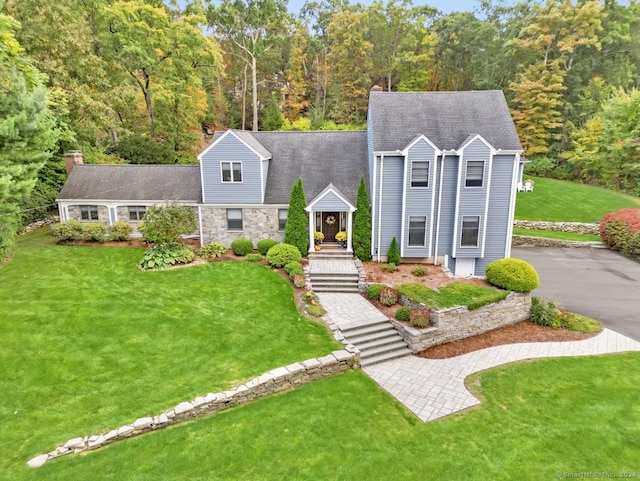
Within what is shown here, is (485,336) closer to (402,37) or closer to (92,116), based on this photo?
(92,116)

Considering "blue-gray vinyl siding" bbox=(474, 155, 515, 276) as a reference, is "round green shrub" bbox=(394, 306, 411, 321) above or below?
below

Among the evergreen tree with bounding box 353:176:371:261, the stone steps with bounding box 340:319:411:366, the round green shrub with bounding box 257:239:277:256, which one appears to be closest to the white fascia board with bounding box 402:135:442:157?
A: the evergreen tree with bounding box 353:176:371:261

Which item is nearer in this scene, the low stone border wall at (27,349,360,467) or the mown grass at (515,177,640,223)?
the low stone border wall at (27,349,360,467)

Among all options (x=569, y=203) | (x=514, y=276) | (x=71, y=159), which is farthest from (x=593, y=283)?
(x=71, y=159)

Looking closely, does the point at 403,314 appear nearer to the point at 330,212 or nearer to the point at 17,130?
the point at 330,212

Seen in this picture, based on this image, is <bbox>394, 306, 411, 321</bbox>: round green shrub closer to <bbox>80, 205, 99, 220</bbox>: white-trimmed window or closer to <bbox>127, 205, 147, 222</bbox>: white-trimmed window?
<bbox>127, 205, 147, 222</bbox>: white-trimmed window

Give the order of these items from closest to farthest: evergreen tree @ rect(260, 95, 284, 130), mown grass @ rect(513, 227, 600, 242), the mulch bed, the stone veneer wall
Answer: the mulch bed < the stone veneer wall < mown grass @ rect(513, 227, 600, 242) < evergreen tree @ rect(260, 95, 284, 130)
